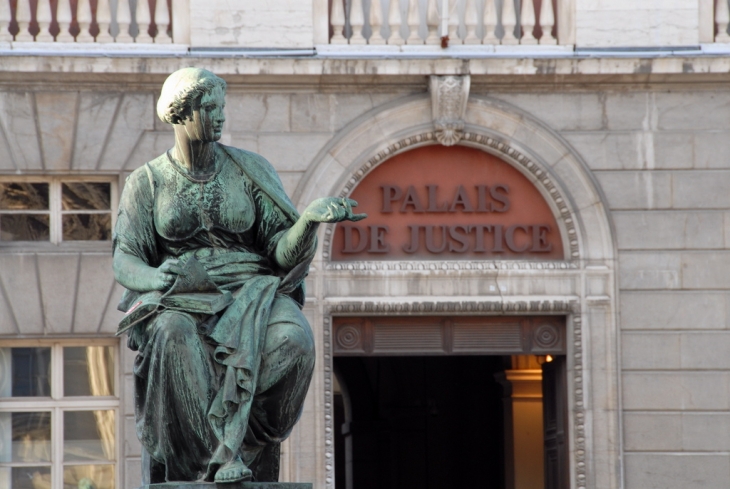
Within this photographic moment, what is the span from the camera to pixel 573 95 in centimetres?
1889

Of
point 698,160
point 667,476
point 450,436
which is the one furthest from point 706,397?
point 450,436

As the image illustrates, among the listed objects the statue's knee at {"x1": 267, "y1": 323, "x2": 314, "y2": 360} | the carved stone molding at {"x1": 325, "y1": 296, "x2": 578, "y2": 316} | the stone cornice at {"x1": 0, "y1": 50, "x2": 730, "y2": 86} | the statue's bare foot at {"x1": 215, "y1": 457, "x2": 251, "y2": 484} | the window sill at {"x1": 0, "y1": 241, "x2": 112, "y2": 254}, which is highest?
the stone cornice at {"x1": 0, "y1": 50, "x2": 730, "y2": 86}

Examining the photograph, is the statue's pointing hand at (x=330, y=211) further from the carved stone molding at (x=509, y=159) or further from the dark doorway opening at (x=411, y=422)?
the dark doorway opening at (x=411, y=422)

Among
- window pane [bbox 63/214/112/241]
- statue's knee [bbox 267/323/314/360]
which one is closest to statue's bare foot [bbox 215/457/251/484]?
statue's knee [bbox 267/323/314/360]

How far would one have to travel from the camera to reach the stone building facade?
725 inches

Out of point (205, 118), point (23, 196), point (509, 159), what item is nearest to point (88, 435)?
point (23, 196)

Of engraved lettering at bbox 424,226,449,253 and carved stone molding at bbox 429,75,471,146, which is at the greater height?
carved stone molding at bbox 429,75,471,146

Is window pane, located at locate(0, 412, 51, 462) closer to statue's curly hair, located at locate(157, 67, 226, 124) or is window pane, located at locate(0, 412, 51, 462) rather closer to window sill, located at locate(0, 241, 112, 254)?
window sill, located at locate(0, 241, 112, 254)

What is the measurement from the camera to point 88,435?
18562 millimetres

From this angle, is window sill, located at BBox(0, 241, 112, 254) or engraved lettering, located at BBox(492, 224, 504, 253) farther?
engraved lettering, located at BBox(492, 224, 504, 253)

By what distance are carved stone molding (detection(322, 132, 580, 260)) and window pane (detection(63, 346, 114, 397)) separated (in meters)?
2.59

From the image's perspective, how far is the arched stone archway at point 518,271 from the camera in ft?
61.0

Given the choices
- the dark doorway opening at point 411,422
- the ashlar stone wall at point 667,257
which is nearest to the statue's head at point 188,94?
the ashlar stone wall at point 667,257

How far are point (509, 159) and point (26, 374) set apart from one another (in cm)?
546
